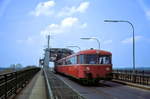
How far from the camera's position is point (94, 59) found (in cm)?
2789

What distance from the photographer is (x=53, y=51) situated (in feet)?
379

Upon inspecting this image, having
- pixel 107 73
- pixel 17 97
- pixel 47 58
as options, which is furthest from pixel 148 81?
pixel 47 58

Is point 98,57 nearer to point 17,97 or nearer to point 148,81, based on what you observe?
point 148,81

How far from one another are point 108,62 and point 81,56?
8.09 ft

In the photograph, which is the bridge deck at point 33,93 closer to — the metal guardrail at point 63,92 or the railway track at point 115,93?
the metal guardrail at point 63,92

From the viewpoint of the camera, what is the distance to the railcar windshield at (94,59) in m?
27.8

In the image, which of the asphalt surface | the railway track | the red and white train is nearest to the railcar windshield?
the red and white train

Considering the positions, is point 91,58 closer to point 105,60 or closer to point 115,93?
point 105,60

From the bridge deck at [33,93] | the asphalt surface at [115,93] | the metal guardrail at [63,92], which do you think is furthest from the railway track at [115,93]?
the bridge deck at [33,93]

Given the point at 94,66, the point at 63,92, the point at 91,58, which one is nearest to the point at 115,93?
the point at 63,92

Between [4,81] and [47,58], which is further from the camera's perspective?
[47,58]

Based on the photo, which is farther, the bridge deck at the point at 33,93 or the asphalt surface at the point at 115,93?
the asphalt surface at the point at 115,93

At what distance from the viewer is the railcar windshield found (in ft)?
91.1

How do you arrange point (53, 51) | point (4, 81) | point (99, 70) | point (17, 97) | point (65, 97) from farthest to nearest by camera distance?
point (53, 51) → point (99, 70) → point (17, 97) → point (4, 81) → point (65, 97)
